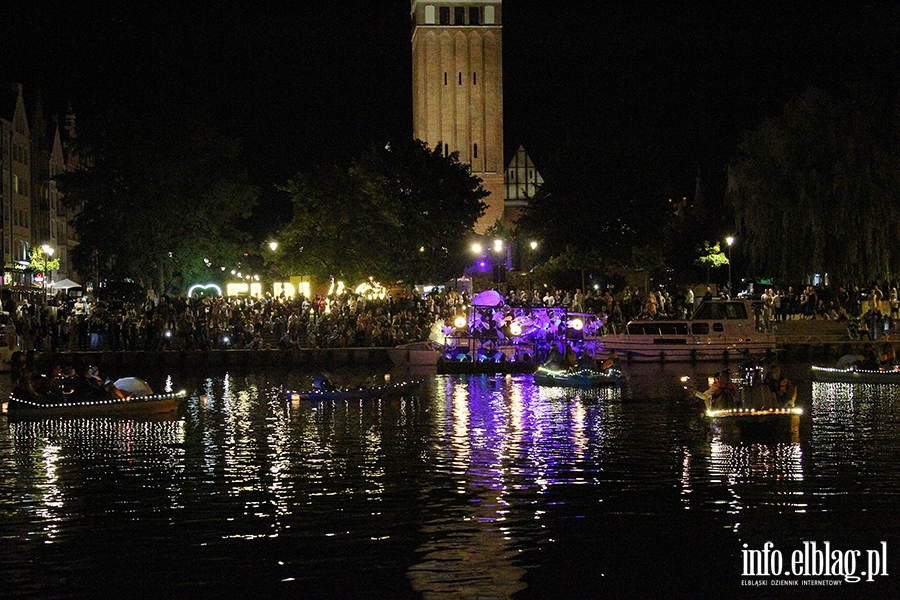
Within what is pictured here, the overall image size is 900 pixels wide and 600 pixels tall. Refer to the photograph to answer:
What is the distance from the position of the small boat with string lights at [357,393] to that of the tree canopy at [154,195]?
32.3 meters

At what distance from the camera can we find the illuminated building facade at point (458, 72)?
112500mm

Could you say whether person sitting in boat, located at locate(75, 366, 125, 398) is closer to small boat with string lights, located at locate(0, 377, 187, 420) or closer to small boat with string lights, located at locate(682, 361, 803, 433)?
small boat with string lights, located at locate(0, 377, 187, 420)

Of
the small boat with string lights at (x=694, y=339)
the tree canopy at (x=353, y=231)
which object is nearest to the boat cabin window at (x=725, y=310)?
the small boat with string lights at (x=694, y=339)

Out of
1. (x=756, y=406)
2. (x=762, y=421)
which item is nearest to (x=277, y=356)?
(x=756, y=406)

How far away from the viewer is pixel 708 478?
23047mm

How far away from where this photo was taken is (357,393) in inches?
1459

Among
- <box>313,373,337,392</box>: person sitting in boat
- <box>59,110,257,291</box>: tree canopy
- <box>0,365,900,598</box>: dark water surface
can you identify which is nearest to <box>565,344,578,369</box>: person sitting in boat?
<box>0,365,900,598</box>: dark water surface

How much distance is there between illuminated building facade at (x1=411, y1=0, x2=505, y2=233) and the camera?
112 m

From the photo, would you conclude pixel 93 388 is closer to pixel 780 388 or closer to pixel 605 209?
pixel 780 388

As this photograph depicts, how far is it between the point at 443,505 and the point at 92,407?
1459 cm

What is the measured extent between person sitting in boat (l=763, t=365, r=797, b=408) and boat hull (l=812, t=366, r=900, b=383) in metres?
12.7

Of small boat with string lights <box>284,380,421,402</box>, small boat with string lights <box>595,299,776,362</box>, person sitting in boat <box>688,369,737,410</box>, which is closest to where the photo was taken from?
person sitting in boat <box>688,369,737,410</box>

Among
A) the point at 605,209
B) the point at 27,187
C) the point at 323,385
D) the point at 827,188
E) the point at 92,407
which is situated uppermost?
the point at 27,187

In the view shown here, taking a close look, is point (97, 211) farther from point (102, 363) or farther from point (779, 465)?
point (779, 465)
